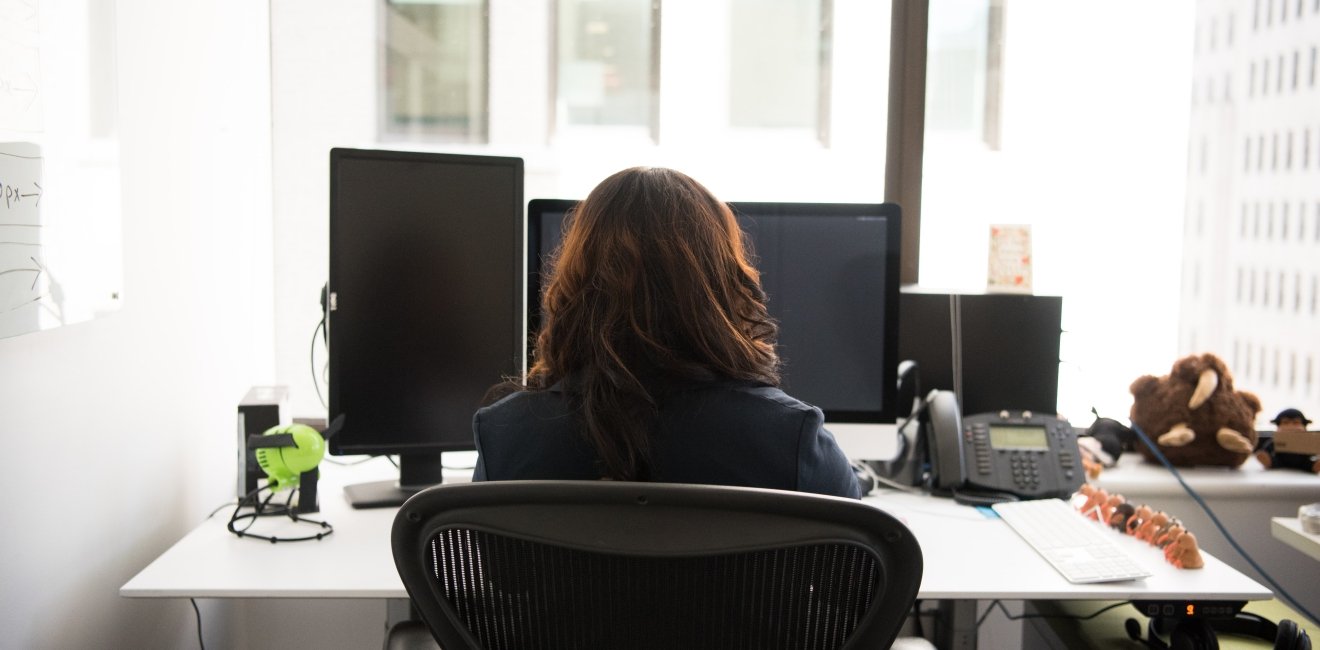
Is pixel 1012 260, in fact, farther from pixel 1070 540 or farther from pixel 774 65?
pixel 774 65

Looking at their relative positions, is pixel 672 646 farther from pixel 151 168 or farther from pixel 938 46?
pixel 938 46

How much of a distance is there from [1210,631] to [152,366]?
1.82 m

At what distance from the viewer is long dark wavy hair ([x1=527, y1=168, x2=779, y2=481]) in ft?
3.43

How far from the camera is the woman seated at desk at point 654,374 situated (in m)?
1.05

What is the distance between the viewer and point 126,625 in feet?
5.71

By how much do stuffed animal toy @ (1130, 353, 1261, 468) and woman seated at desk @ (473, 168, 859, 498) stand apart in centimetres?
145

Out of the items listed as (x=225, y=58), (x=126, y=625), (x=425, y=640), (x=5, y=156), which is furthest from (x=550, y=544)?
(x=225, y=58)

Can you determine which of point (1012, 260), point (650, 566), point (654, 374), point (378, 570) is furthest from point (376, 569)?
point (1012, 260)

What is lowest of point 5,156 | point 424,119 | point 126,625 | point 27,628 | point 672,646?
point 126,625

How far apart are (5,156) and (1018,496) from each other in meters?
1.72

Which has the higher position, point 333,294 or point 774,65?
point 774,65

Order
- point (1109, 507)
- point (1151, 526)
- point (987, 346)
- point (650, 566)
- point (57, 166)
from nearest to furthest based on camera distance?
point (650, 566), point (57, 166), point (1151, 526), point (1109, 507), point (987, 346)

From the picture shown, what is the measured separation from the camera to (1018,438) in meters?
2.02

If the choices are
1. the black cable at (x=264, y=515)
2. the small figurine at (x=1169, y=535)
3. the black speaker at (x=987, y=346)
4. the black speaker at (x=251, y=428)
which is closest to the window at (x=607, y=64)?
the black speaker at (x=987, y=346)
